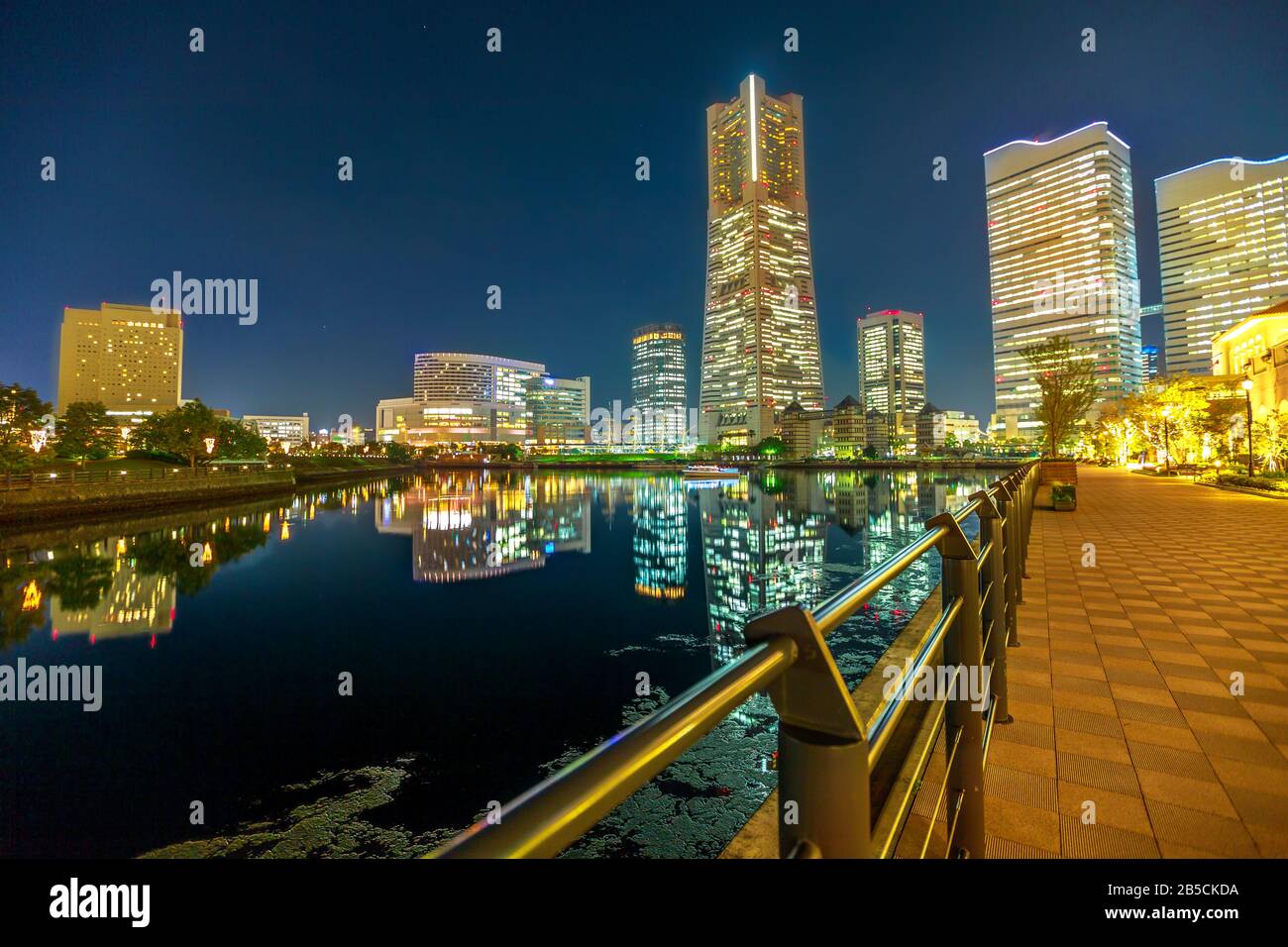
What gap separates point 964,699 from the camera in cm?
244

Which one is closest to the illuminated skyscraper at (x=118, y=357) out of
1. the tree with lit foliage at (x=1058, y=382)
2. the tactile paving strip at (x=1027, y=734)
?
the tree with lit foliage at (x=1058, y=382)

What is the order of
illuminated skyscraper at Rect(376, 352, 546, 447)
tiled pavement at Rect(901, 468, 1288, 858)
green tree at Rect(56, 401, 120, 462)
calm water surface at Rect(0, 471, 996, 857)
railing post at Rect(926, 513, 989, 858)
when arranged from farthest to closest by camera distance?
illuminated skyscraper at Rect(376, 352, 546, 447), green tree at Rect(56, 401, 120, 462), calm water surface at Rect(0, 471, 996, 857), tiled pavement at Rect(901, 468, 1288, 858), railing post at Rect(926, 513, 989, 858)

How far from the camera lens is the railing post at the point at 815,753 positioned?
1.11 metres

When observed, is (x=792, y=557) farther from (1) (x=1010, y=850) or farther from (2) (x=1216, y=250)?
(2) (x=1216, y=250)

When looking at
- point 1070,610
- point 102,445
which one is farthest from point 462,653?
point 102,445

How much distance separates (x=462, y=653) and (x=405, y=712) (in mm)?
2290

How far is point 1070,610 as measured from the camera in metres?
6.79

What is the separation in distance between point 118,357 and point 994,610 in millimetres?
155931

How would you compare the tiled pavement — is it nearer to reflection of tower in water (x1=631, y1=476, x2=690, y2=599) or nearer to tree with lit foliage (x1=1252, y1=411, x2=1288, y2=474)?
reflection of tower in water (x1=631, y1=476, x2=690, y2=599)

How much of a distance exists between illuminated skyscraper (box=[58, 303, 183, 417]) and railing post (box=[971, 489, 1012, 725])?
484 feet

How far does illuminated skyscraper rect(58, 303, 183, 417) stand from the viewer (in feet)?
368

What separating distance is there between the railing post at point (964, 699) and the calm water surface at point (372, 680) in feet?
8.70

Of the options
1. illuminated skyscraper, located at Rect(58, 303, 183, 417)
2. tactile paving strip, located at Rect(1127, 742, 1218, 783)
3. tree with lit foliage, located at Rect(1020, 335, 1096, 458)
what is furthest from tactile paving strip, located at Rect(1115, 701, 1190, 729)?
illuminated skyscraper, located at Rect(58, 303, 183, 417)
